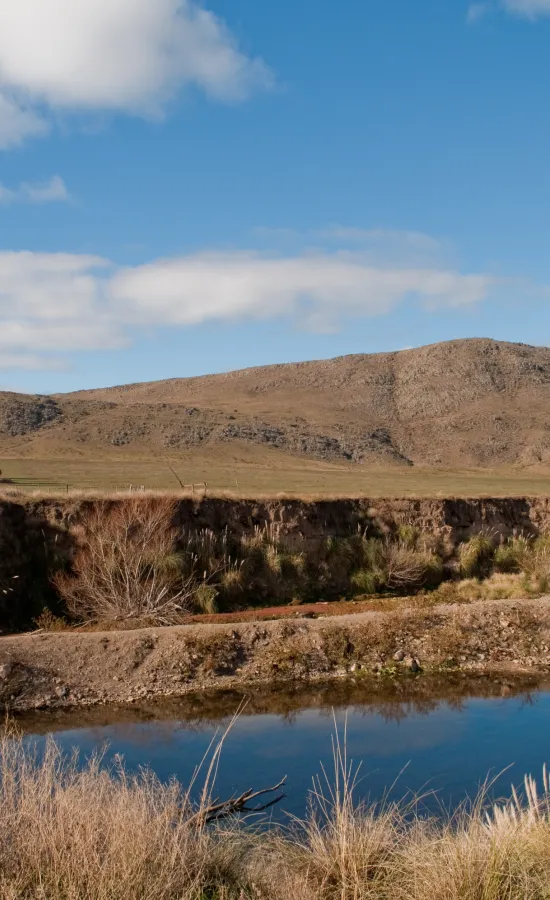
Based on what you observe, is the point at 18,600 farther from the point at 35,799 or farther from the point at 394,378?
the point at 394,378

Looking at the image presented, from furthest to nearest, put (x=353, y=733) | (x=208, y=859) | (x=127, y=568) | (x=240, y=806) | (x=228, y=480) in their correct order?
1. (x=228, y=480)
2. (x=127, y=568)
3. (x=353, y=733)
4. (x=240, y=806)
5. (x=208, y=859)

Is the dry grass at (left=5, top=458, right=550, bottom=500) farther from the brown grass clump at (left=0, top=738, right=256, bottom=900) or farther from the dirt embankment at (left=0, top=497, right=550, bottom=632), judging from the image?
the brown grass clump at (left=0, top=738, right=256, bottom=900)

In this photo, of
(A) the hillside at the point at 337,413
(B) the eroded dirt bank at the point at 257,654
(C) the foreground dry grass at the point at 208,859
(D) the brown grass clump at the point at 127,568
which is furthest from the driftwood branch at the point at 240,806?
(A) the hillside at the point at 337,413

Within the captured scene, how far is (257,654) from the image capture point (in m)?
22.4

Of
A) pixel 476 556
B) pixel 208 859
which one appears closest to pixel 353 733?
pixel 208 859

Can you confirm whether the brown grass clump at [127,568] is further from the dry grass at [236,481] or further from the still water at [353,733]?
the still water at [353,733]

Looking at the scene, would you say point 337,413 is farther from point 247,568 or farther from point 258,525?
point 247,568

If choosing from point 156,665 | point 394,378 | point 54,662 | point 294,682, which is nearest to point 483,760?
point 294,682

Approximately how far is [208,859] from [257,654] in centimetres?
1399

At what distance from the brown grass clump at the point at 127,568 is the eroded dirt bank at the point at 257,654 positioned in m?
3.02

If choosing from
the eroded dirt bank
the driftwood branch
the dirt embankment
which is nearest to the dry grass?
the dirt embankment

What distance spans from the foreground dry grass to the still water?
4386mm

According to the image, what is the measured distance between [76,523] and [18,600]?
3.62 meters

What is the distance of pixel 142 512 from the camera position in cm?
2894
